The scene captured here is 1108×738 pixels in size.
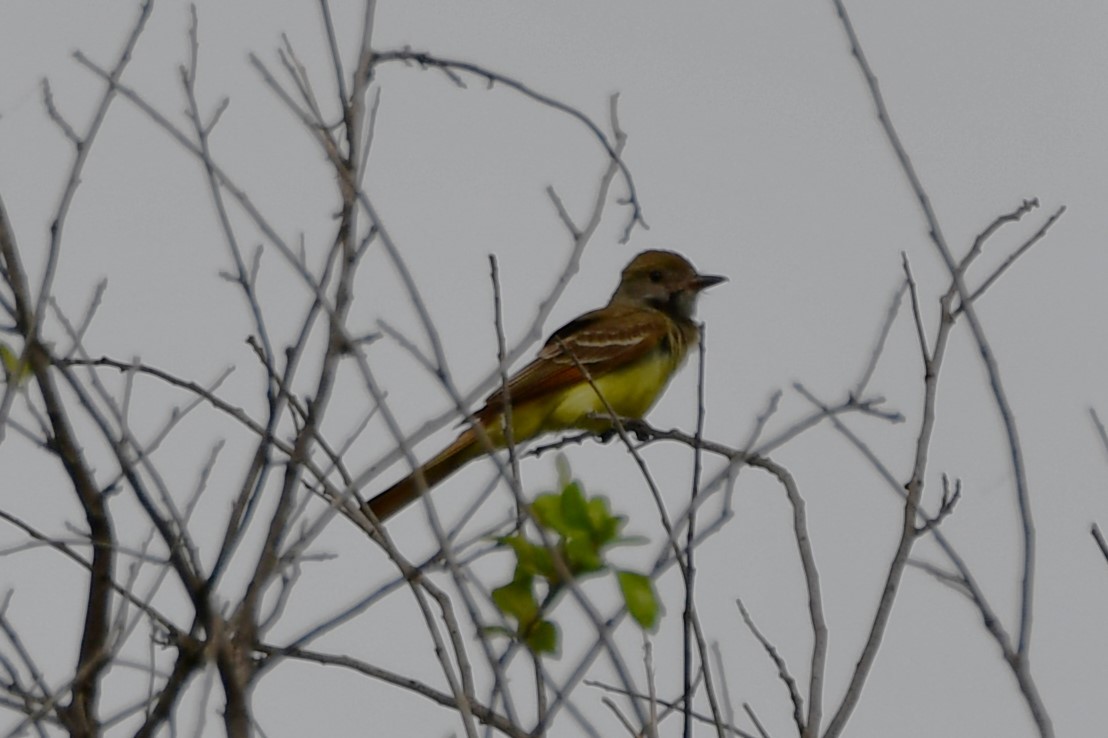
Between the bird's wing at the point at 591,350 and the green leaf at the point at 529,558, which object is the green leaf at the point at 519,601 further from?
the bird's wing at the point at 591,350

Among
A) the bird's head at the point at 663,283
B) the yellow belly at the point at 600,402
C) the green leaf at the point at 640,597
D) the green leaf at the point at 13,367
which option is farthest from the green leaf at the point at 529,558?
the bird's head at the point at 663,283

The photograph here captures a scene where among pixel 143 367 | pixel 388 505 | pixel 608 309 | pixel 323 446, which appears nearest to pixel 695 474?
pixel 323 446

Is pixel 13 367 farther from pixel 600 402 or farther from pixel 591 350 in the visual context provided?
pixel 591 350

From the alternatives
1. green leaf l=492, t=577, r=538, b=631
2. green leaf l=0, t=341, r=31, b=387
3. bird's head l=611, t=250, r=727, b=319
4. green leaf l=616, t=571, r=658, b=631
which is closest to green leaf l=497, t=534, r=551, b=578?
green leaf l=492, t=577, r=538, b=631

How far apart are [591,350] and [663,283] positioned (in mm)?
1361

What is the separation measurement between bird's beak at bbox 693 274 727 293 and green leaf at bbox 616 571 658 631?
744 centimetres

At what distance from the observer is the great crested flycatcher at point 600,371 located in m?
9.09

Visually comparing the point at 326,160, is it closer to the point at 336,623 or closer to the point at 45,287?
the point at 45,287

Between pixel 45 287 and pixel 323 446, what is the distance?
0.92 m

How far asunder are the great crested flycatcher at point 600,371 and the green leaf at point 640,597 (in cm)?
496

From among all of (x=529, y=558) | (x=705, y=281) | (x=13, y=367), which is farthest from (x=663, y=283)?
(x=529, y=558)

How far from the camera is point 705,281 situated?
1104 centimetres

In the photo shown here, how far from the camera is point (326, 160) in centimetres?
454

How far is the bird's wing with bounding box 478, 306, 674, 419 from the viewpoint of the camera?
31.4 ft
